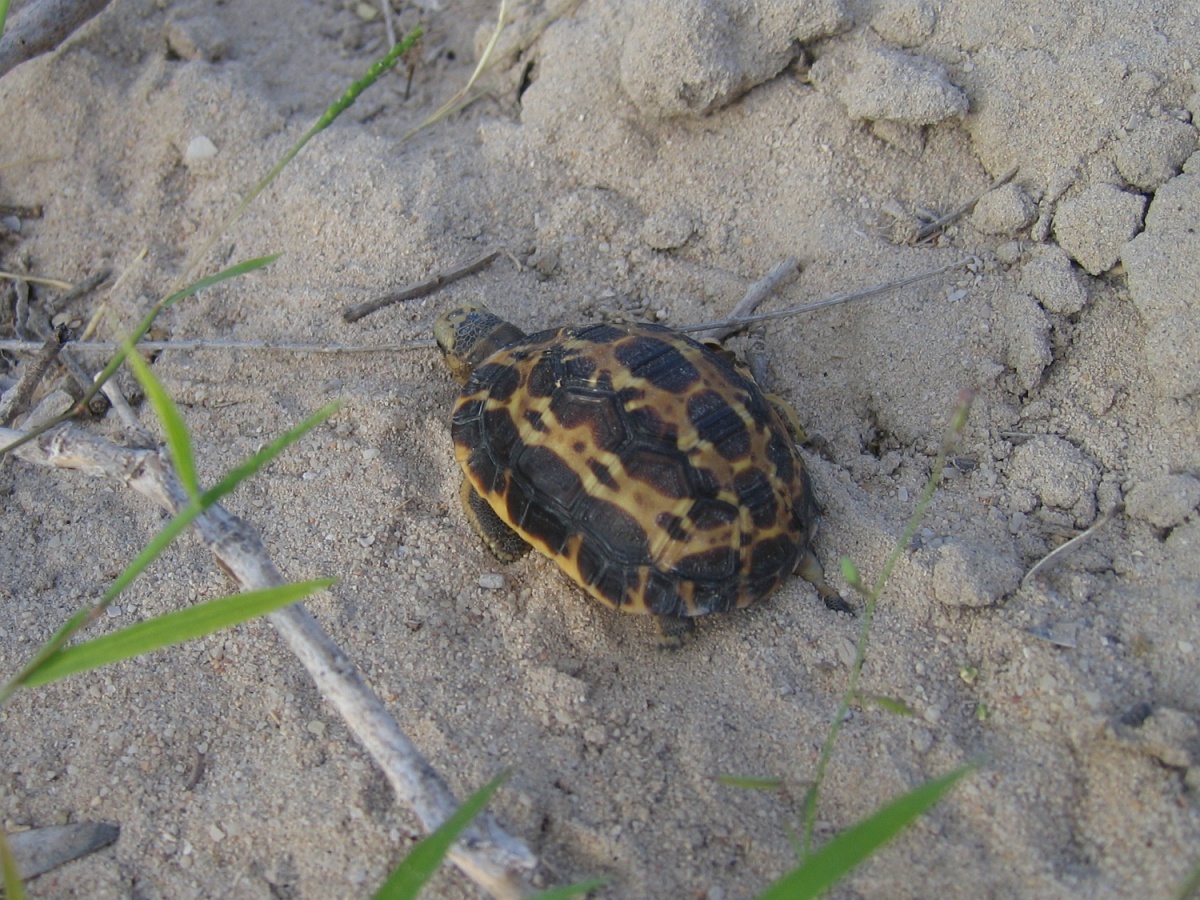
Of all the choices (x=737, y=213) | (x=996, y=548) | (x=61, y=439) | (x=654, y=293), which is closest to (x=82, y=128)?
(x=61, y=439)

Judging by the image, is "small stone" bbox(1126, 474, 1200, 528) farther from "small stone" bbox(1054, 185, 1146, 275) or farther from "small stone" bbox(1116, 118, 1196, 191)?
"small stone" bbox(1116, 118, 1196, 191)

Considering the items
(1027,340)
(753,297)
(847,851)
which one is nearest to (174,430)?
(847,851)

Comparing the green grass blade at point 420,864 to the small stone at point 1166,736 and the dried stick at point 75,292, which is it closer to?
the small stone at point 1166,736

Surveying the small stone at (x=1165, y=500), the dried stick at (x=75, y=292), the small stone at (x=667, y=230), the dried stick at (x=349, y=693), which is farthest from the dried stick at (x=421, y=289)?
the small stone at (x=1165, y=500)

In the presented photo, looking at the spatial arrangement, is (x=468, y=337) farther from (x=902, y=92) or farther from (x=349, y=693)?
(x=902, y=92)

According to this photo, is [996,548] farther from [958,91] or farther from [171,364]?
[171,364]

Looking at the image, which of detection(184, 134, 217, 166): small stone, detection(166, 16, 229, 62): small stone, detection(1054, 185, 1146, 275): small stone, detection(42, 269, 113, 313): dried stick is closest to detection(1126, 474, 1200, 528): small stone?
detection(1054, 185, 1146, 275): small stone
